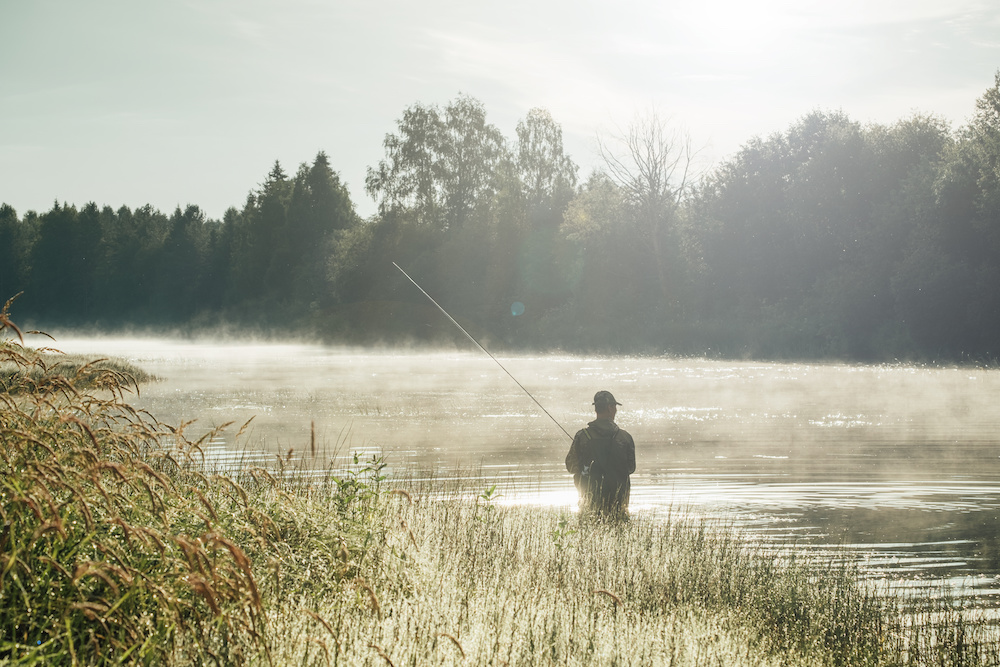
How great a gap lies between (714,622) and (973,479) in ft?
30.0

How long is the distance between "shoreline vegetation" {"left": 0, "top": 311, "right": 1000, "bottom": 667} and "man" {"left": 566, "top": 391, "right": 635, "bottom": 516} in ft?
1.63

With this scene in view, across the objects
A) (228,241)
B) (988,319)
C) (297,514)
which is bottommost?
(297,514)

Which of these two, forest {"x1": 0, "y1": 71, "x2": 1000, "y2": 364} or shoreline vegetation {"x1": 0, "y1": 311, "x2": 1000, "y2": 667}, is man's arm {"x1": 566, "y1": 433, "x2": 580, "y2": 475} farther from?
forest {"x1": 0, "y1": 71, "x2": 1000, "y2": 364}

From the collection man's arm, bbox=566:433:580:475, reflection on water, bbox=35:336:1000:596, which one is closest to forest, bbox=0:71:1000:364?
reflection on water, bbox=35:336:1000:596

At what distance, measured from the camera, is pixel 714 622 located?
5.88 meters

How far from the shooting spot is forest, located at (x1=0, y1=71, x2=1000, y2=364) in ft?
129

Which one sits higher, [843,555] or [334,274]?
[334,274]

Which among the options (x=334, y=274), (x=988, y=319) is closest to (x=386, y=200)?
(x=334, y=274)

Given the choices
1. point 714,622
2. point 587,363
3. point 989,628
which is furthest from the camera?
point 587,363

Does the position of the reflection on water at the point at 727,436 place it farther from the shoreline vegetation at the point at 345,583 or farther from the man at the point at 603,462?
the man at the point at 603,462

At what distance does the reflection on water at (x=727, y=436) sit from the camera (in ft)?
33.2

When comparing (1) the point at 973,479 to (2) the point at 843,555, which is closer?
(2) the point at 843,555

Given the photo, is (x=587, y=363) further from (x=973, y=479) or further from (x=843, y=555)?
(x=843, y=555)

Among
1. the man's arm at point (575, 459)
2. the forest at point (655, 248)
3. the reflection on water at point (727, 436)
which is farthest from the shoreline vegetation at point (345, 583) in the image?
the forest at point (655, 248)
